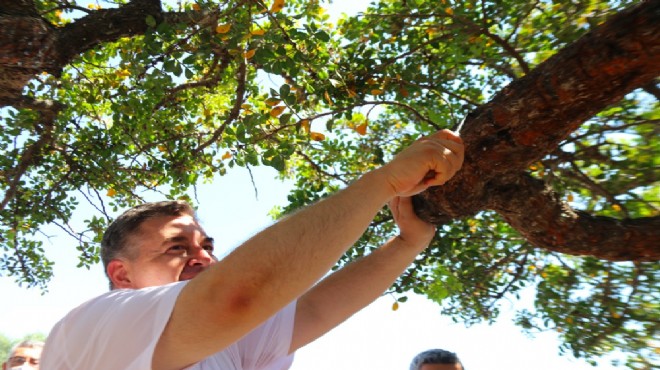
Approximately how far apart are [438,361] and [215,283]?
2.65m

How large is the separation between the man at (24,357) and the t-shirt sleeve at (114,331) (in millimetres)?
2992

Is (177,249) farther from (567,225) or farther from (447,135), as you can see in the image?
(567,225)

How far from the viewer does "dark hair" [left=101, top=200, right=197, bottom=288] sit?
196cm

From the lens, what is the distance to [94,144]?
4.73 meters

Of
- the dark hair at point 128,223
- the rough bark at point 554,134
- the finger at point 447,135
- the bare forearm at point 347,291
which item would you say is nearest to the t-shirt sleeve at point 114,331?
the dark hair at point 128,223

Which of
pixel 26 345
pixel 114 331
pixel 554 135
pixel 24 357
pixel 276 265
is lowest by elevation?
pixel 114 331

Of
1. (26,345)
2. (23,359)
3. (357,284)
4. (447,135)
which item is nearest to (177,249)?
(357,284)

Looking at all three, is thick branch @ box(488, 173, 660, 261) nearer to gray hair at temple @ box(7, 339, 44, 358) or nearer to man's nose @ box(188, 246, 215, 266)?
man's nose @ box(188, 246, 215, 266)

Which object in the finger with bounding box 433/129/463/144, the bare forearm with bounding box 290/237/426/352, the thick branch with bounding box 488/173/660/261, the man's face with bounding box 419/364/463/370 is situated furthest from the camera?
the man's face with bounding box 419/364/463/370

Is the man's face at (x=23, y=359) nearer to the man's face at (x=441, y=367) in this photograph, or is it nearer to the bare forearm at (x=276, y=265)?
the man's face at (x=441, y=367)

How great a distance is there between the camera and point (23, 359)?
4.00 m

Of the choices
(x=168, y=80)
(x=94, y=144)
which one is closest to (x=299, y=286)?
(x=168, y=80)

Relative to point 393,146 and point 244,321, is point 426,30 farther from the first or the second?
point 244,321

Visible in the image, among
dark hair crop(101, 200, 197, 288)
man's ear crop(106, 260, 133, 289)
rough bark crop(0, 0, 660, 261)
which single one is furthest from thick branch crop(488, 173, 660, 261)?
man's ear crop(106, 260, 133, 289)
